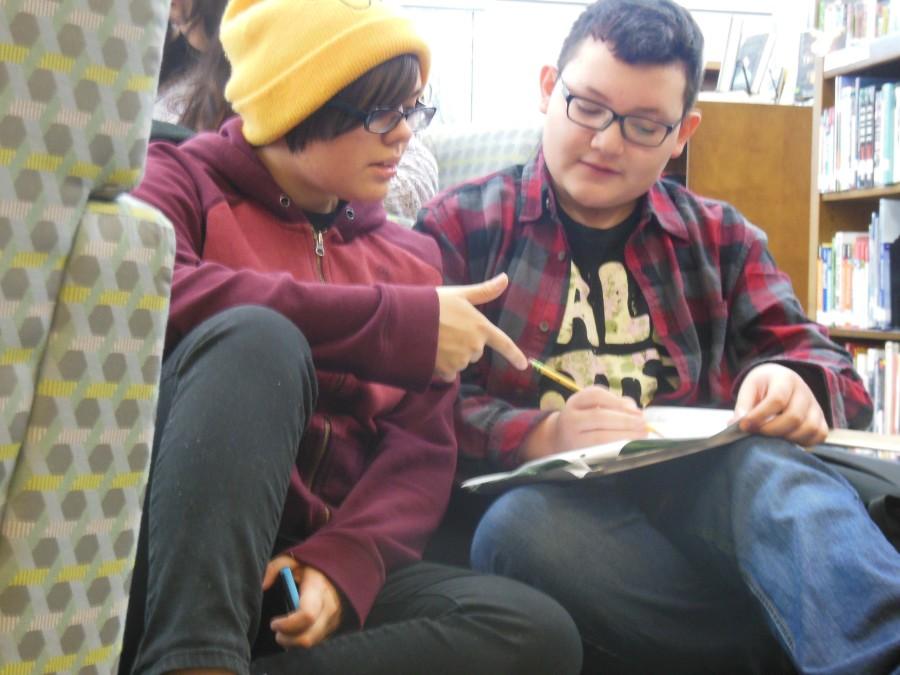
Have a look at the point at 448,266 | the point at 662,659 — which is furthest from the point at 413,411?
the point at 662,659

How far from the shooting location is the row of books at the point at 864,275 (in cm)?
260

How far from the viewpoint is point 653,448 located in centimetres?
93

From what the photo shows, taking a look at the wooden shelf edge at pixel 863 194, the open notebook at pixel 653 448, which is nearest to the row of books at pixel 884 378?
the wooden shelf edge at pixel 863 194

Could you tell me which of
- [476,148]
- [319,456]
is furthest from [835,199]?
[319,456]

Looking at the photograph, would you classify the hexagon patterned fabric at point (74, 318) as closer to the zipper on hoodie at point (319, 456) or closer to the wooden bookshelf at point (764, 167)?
the zipper on hoodie at point (319, 456)

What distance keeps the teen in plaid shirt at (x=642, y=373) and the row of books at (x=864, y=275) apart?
4.79 ft

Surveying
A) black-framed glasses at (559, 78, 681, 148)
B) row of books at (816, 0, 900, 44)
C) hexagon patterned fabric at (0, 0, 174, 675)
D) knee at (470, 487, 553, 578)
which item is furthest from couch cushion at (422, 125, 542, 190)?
row of books at (816, 0, 900, 44)

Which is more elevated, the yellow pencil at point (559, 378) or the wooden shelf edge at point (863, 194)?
the wooden shelf edge at point (863, 194)

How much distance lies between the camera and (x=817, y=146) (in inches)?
109

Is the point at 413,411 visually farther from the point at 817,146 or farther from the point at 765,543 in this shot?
the point at 817,146

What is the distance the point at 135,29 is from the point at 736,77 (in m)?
3.25

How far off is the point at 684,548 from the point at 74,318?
700mm

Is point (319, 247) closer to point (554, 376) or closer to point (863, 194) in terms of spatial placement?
point (554, 376)

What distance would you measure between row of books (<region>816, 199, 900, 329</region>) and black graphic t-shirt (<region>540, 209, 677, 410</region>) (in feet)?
5.24
